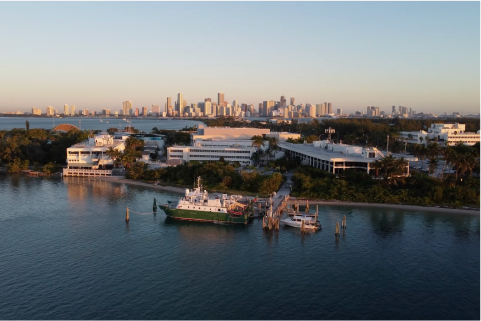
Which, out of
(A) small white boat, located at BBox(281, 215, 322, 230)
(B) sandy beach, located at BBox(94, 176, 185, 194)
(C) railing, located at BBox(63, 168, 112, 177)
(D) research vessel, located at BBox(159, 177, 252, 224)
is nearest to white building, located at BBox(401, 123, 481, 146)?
(B) sandy beach, located at BBox(94, 176, 185, 194)

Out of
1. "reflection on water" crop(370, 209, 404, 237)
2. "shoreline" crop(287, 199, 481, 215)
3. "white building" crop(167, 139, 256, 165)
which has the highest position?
"white building" crop(167, 139, 256, 165)

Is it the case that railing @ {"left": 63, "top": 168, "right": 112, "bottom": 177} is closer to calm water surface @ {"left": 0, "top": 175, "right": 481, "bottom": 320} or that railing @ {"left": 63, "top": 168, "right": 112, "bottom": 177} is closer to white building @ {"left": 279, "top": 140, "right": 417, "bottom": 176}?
calm water surface @ {"left": 0, "top": 175, "right": 481, "bottom": 320}

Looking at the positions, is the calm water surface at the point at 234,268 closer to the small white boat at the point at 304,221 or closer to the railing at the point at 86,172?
the small white boat at the point at 304,221

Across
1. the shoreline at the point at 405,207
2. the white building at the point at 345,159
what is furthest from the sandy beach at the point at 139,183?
the white building at the point at 345,159

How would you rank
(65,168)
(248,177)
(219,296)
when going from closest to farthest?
(219,296), (248,177), (65,168)

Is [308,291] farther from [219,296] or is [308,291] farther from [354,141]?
[354,141]

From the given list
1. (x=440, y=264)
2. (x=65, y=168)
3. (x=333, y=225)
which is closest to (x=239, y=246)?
(x=333, y=225)

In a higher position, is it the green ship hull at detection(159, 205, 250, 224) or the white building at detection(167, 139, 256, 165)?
the white building at detection(167, 139, 256, 165)
